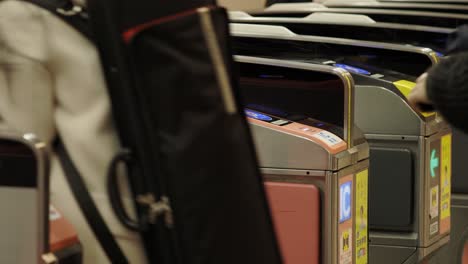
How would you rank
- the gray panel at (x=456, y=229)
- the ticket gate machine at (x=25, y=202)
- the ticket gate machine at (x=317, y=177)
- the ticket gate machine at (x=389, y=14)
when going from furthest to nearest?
the ticket gate machine at (x=389, y=14) → the gray panel at (x=456, y=229) → the ticket gate machine at (x=317, y=177) → the ticket gate machine at (x=25, y=202)

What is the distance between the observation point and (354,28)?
3.46 metres

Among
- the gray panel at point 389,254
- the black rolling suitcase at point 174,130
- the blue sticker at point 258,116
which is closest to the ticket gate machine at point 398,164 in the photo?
the gray panel at point 389,254

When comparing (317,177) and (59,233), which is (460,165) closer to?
(317,177)

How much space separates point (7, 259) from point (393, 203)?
1.90 m

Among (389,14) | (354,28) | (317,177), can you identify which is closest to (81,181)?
(317,177)

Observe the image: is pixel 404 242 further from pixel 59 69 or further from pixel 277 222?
pixel 59 69

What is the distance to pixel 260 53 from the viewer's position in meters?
3.05

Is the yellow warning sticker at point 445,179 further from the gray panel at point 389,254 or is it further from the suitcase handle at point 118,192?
the suitcase handle at point 118,192

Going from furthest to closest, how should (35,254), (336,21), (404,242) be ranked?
(336,21) → (404,242) → (35,254)

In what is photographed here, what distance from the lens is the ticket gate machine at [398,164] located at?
2.94m

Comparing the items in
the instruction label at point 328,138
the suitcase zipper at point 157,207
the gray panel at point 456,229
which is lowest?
the gray panel at point 456,229

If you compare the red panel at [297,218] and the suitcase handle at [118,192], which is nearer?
the suitcase handle at [118,192]

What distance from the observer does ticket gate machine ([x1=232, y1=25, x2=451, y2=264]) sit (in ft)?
9.66

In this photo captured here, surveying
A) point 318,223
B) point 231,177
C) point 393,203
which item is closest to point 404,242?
point 393,203
